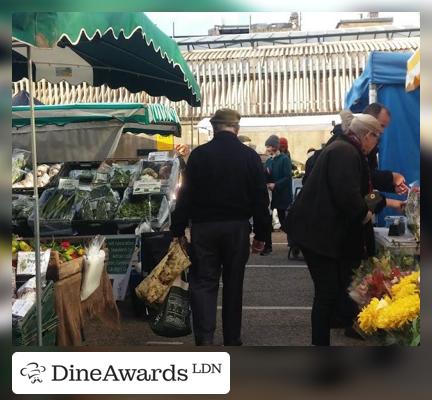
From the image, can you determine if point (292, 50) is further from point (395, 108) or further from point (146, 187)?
point (146, 187)

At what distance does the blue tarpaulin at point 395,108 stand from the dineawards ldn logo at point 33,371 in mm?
3928

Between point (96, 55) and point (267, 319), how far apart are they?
9.48 feet

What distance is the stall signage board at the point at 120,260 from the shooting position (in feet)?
20.3

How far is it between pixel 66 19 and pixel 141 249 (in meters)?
2.76

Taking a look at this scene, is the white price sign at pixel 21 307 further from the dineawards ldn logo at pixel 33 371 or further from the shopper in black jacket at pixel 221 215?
the shopper in black jacket at pixel 221 215

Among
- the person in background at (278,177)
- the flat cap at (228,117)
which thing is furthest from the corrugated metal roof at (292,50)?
the person in background at (278,177)

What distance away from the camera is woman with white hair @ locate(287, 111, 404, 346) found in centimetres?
405

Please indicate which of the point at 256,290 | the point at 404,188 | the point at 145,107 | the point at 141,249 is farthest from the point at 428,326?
the point at 145,107

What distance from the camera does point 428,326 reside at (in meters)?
3.57

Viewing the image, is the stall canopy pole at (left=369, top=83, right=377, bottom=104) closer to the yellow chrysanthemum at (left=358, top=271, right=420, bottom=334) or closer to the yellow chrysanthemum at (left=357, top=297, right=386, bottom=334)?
the yellow chrysanthemum at (left=358, top=271, right=420, bottom=334)

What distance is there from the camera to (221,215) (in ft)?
14.6

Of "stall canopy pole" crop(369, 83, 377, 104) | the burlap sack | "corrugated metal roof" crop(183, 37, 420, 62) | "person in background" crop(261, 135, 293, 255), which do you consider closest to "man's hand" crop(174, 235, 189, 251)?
the burlap sack

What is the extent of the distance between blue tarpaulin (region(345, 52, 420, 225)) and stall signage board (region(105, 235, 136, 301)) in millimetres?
2397

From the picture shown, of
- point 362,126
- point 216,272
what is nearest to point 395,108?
point 362,126
